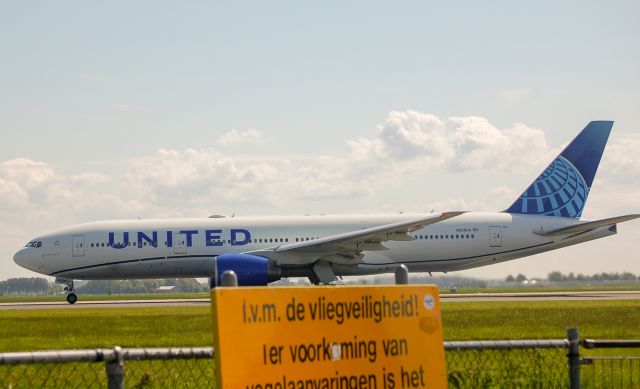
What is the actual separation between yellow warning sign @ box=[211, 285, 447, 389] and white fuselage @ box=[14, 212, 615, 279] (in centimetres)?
3104

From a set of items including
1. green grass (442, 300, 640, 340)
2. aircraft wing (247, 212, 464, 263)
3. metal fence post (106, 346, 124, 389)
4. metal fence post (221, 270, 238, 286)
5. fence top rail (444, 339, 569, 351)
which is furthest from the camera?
aircraft wing (247, 212, 464, 263)

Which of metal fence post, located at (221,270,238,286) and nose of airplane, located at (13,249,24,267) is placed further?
nose of airplane, located at (13,249,24,267)

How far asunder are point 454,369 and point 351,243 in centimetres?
2357

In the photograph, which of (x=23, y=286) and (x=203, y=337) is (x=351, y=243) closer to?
(x=203, y=337)

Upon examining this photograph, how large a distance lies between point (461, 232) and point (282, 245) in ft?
24.0

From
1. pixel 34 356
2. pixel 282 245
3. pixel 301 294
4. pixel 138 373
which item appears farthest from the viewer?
pixel 282 245

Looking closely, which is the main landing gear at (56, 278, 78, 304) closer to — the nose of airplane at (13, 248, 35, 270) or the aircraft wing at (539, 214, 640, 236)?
the nose of airplane at (13, 248, 35, 270)

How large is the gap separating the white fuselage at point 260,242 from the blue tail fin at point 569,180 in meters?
1.14

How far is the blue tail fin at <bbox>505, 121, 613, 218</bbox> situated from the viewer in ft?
130

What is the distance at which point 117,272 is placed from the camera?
38.0 metres

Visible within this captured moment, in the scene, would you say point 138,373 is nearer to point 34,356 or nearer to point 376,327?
point 34,356

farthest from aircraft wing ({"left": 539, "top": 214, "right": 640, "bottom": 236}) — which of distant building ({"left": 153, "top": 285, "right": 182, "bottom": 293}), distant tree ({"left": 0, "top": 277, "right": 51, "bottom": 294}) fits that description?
distant tree ({"left": 0, "top": 277, "right": 51, "bottom": 294})

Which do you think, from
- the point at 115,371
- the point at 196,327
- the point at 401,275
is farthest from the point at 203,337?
the point at 401,275

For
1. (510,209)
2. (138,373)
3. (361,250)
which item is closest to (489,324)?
(138,373)
